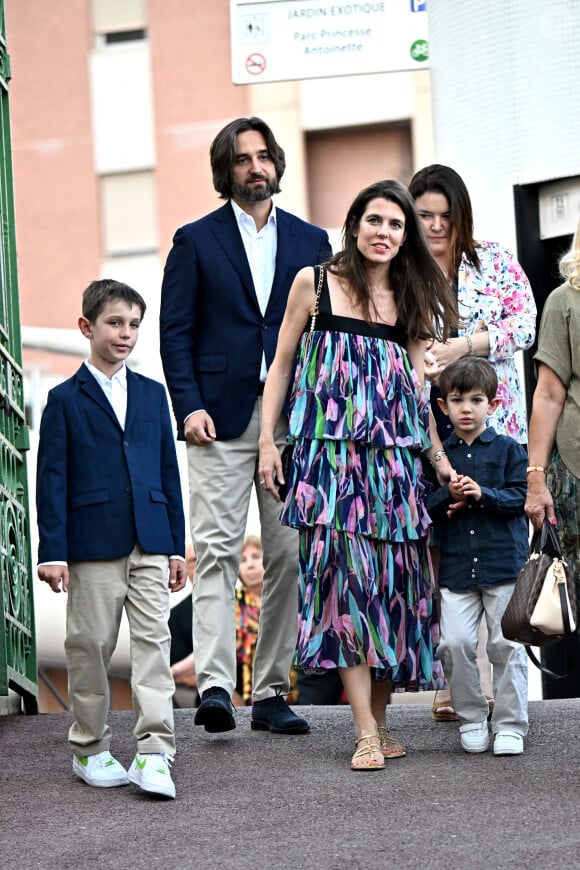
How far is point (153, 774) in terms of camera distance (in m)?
5.46

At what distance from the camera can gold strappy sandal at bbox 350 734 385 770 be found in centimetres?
569

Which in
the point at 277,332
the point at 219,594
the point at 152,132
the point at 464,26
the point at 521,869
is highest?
the point at 152,132

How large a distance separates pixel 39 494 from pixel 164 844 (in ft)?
4.41

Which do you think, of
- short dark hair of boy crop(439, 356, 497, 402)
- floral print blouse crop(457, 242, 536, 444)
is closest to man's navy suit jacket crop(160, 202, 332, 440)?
floral print blouse crop(457, 242, 536, 444)

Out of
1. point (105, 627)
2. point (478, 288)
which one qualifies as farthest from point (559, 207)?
point (105, 627)

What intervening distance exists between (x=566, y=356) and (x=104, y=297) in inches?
61.4

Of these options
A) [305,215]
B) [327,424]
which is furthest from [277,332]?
[305,215]

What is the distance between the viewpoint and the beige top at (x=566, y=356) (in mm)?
5480

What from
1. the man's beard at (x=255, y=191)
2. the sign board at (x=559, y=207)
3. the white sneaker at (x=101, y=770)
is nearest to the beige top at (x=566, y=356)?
the man's beard at (x=255, y=191)

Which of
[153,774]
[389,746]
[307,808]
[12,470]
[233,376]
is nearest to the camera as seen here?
[307,808]

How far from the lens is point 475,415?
6062mm

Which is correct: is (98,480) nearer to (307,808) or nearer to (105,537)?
(105,537)

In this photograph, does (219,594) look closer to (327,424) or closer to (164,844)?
(327,424)

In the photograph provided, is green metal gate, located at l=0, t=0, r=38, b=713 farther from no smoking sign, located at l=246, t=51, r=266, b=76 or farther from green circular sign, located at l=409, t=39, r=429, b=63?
green circular sign, located at l=409, t=39, r=429, b=63
